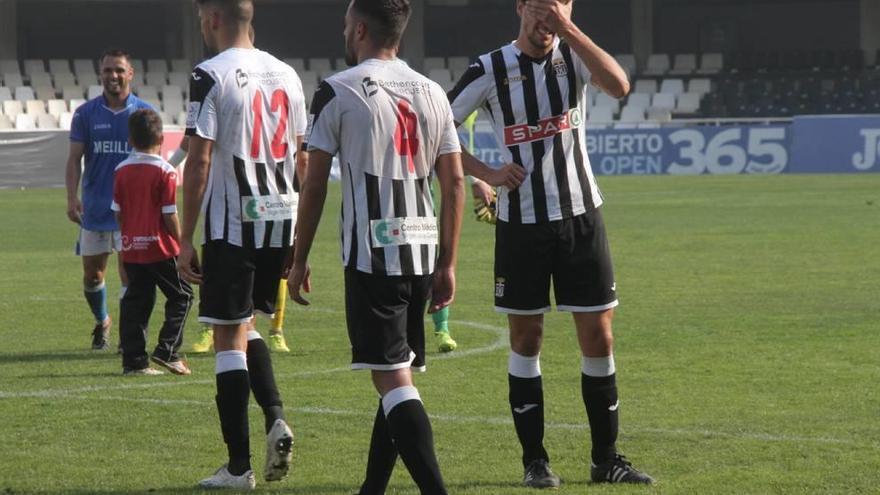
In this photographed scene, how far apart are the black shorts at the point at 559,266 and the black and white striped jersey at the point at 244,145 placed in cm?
92


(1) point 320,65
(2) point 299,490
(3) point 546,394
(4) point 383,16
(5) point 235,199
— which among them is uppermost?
(1) point 320,65

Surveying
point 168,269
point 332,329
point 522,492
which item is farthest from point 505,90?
point 332,329

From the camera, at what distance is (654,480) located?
630 centimetres

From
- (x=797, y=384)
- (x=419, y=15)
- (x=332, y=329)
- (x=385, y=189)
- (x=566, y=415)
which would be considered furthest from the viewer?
(x=419, y=15)

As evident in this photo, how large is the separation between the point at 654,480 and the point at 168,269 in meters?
4.46

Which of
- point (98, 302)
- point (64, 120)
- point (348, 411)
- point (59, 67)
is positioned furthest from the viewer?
point (59, 67)

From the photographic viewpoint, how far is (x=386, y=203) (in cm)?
549

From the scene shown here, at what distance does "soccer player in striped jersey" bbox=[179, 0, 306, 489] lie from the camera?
246 inches

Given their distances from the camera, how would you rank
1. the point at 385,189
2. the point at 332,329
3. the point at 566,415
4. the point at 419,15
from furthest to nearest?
1. the point at 419,15
2. the point at 332,329
3. the point at 566,415
4. the point at 385,189

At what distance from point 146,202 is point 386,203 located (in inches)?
181

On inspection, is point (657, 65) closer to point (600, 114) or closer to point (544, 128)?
point (600, 114)

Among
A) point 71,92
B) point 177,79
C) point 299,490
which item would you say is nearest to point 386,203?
point 299,490

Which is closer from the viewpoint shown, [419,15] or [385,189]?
[385,189]

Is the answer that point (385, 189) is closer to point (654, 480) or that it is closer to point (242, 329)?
point (242, 329)
